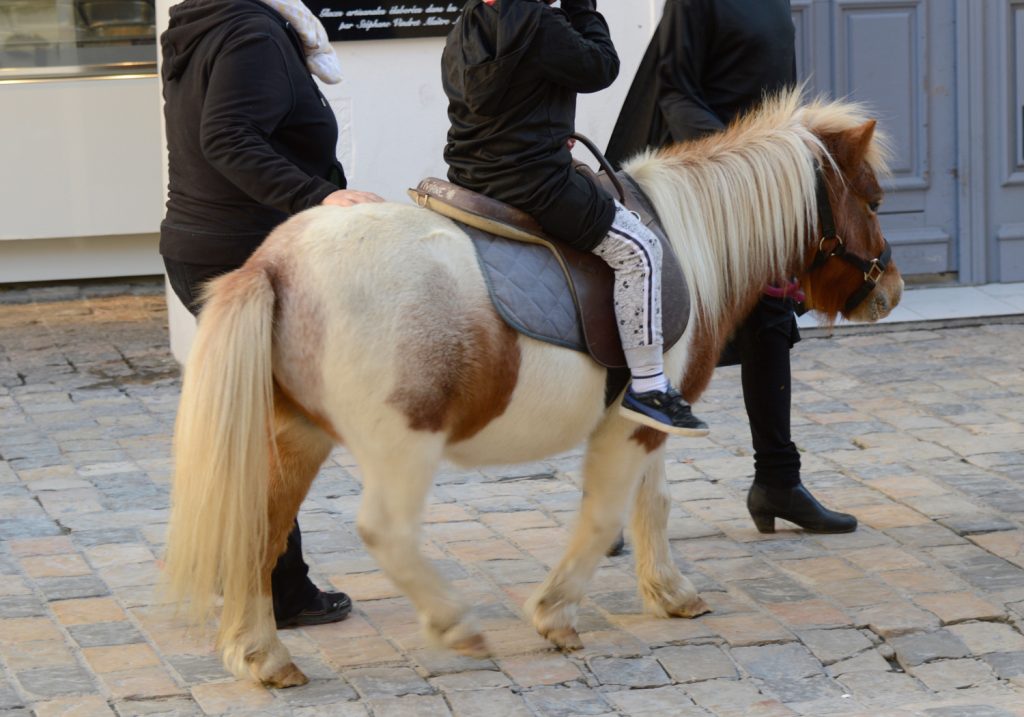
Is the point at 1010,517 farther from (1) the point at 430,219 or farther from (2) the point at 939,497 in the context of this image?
(1) the point at 430,219

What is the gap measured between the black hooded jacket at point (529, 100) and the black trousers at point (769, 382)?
138 centimetres

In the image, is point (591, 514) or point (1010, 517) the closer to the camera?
point (591, 514)

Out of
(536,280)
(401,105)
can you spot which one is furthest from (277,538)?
(401,105)

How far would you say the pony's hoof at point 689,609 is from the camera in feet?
15.2

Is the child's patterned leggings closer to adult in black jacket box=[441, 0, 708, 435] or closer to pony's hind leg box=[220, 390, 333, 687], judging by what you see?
adult in black jacket box=[441, 0, 708, 435]

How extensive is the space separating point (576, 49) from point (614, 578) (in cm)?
190

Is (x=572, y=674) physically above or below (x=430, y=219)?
below

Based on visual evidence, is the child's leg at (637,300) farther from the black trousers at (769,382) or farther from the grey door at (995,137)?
the grey door at (995,137)

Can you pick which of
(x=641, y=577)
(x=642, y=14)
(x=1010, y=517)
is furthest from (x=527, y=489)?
(x=642, y=14)

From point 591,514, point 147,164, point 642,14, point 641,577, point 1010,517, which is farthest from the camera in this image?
point 147,164

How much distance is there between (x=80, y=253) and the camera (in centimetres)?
1008

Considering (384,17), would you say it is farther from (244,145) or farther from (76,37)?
(244,145)

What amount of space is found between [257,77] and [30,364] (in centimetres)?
451

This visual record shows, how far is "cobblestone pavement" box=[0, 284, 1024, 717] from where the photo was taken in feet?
13.5
